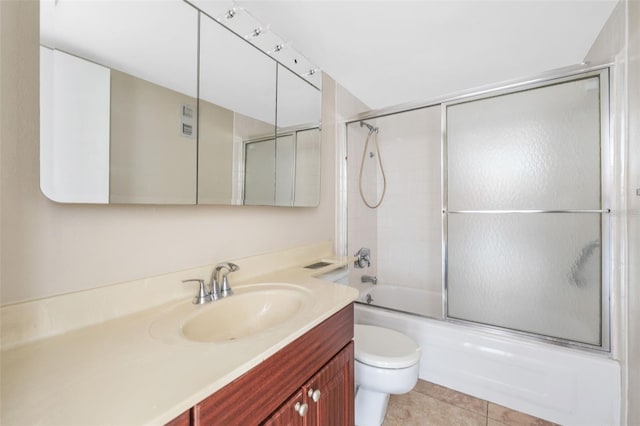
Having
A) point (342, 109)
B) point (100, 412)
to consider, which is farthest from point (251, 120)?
point (100, 412)

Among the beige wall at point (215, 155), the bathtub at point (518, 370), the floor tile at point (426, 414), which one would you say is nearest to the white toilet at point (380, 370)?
the floor tile at point (426, 414)

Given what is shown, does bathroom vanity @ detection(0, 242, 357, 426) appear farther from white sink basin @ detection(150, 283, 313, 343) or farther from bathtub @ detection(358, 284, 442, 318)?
bathtub @ detection(358, 284, 442, 318)

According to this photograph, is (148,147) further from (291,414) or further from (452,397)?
(452,397)

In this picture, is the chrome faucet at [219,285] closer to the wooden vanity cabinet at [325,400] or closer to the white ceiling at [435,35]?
the wooden vanity cabinet at [325,400]

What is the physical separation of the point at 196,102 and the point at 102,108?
0.34m

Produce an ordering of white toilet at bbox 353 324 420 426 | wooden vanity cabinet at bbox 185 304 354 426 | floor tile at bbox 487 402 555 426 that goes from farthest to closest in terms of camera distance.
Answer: floor tile at bbox 487 402 555 426, white toilet at bbox 353 324 420 426, wooden vanity cabinet at bbox 185 304 354 426

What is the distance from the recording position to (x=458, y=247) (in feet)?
6.35

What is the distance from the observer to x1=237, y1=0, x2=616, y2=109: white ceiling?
1262 millimetres

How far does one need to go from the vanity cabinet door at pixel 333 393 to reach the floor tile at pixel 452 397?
2.92 feet

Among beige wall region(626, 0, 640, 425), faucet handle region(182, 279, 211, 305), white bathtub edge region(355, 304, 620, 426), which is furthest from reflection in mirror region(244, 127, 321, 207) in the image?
beige wall region(626, 0, 640, 425)

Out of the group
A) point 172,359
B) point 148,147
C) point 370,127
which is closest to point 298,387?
point 172,359

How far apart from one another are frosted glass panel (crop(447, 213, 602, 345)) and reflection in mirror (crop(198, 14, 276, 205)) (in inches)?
62.8

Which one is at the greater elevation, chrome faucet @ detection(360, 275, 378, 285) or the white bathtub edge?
chrome faucet @ detection(360, 275, 378, 285)

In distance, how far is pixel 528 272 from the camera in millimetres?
1774
